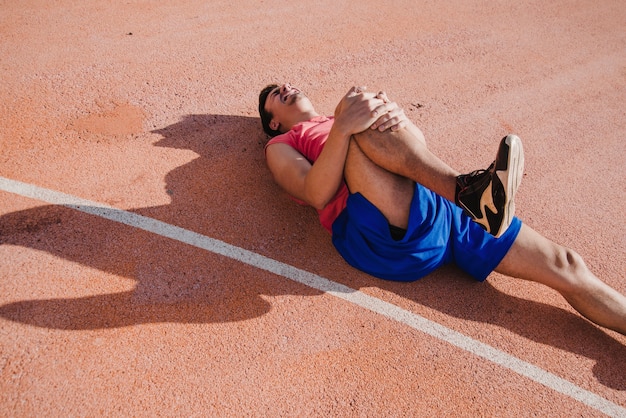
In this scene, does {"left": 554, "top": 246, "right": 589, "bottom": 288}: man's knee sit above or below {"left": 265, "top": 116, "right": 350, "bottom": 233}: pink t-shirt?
below

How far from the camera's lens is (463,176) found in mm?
3443

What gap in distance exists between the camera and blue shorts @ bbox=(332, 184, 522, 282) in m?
3.69

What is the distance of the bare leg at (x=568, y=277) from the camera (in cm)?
370

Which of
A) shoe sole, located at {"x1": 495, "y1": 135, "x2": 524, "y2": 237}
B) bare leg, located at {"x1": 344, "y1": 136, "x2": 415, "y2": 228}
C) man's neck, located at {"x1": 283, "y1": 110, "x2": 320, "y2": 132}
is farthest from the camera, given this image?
man's neck, located at {"x1": 283, "y1": 110, "x2": 320, "y2": 132}

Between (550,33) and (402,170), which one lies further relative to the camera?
(550,33)

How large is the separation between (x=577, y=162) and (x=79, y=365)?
212 inches

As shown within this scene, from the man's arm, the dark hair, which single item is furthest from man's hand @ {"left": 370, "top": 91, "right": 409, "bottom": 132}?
the dark hair

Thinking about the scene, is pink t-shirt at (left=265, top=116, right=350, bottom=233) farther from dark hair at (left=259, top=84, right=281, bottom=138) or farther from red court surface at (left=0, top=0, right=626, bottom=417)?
dark hair at (left=259, top=84, right=281, bottom=138)

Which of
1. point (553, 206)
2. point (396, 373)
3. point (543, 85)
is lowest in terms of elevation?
point (396, 373)

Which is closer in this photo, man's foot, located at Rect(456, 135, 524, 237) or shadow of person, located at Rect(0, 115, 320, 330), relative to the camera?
man's foot, located at Rect(456, 135, 524, 237)

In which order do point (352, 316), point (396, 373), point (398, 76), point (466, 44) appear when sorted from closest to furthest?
point (396, 373), point (352, 316), point (398, 76), point (466, 44)

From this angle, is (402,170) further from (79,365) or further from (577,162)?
(577,162)

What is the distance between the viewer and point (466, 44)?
303 inches

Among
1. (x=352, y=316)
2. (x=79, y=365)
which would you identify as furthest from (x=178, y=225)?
(x=352, y=316)
